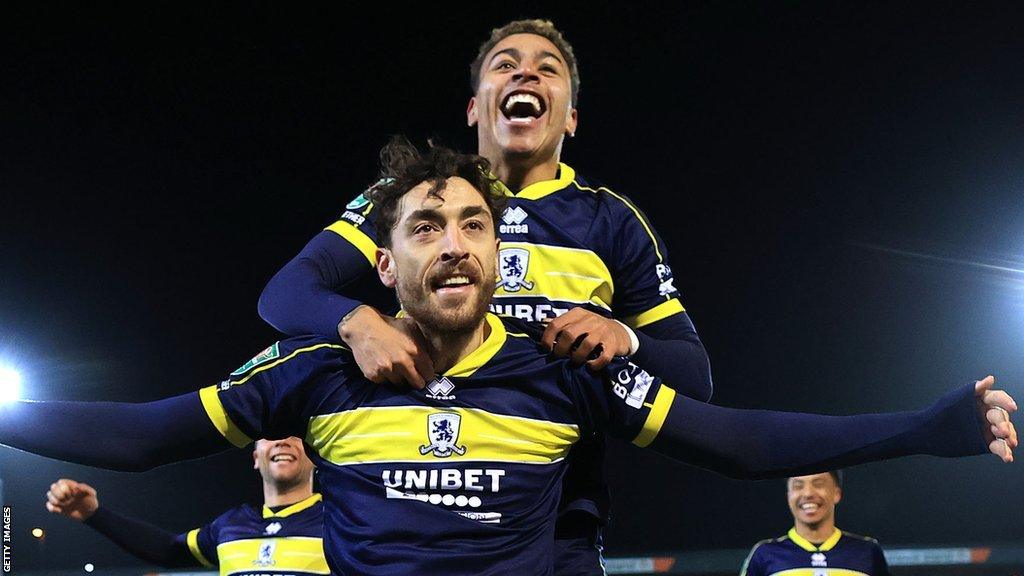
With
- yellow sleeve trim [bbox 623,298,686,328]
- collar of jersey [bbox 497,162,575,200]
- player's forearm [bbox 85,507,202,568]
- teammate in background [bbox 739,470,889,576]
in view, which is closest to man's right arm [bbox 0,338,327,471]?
collar of jersey [bbox 497,162,575,200]

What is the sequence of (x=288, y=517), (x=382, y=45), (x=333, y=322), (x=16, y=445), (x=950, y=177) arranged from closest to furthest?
(x=16, y=445) < (x=333, y=322) < (x=288, y=517) < (x=382, y=45) < (x=950, y=177)

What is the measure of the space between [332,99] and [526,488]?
8050 mm

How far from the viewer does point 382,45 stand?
30.0 feet

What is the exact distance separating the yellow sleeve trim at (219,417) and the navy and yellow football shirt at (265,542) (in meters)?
2.33

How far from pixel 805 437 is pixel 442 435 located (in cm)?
67

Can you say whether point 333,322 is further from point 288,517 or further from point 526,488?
point 288,517

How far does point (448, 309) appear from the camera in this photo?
201 centimetres

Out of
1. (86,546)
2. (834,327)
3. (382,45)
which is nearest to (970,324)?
(834,327)

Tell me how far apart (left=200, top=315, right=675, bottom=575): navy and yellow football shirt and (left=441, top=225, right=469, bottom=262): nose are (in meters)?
0.20

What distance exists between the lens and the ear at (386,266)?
7.05ft

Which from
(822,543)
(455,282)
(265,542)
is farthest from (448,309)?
(822,543)

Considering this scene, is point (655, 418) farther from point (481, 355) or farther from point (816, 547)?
point (816, 547)

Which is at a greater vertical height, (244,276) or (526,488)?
(244,276)

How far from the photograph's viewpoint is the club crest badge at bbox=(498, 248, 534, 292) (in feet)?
7.84
